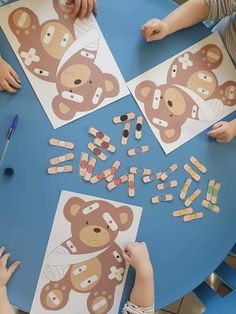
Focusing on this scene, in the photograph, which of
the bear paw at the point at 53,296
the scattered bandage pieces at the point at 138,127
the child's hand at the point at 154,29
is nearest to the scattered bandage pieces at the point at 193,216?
the scattered bandage pieces at the point at 138,127

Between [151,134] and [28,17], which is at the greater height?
[28,17]

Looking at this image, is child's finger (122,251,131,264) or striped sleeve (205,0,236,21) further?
striped sleeve (205,0,236,21)

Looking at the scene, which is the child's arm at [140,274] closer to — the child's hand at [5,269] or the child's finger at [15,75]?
the child's hand at [5,269]

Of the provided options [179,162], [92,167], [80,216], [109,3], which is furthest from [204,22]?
[80,216]

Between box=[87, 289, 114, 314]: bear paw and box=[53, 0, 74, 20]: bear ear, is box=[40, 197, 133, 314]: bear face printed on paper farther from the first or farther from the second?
box=[53, 0, 74, 20]: bear ear

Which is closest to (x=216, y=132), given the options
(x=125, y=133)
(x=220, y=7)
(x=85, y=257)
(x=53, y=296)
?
(x=125, y=133)

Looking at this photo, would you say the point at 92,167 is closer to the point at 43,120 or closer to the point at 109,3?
the point at 43,120

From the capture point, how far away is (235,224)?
104 centimetres

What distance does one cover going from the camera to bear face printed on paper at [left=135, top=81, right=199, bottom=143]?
1.01 meters

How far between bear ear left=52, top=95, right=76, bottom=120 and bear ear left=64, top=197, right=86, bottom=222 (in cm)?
19

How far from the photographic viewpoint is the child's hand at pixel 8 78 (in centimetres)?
94

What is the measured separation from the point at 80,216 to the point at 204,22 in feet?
1.99

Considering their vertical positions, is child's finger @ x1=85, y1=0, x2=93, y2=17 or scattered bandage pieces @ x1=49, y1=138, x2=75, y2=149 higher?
child's finger @ x1=85, y1=0, x2=93, y2=17

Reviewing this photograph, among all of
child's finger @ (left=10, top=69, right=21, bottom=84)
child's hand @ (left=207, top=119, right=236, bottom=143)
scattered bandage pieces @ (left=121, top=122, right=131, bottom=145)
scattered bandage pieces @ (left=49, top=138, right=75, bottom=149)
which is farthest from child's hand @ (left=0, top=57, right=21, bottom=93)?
child's hand @ (left=207, top=119, right=236, bottom=143)
